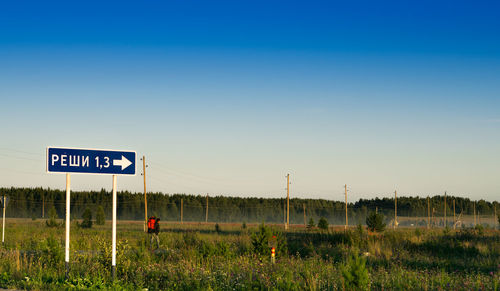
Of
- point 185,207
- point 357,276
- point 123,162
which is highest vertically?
point 123,162

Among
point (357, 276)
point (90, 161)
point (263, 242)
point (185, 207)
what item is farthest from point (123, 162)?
point (185, 207)

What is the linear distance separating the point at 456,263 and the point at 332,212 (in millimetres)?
119572

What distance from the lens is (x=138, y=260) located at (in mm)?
16016

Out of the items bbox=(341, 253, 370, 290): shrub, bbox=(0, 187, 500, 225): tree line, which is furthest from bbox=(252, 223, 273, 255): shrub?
bbox=(0, 187, 500, 225): tree line

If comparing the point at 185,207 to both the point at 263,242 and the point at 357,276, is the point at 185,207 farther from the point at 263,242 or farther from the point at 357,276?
the point at 357,276

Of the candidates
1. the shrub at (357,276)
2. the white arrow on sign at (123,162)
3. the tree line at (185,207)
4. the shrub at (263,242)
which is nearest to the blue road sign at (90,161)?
the white arrow on sign at (123,162)

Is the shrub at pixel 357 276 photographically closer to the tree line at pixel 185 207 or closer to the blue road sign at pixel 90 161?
the blue road sign at pixel 90 161

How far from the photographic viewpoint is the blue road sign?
38.9 ft

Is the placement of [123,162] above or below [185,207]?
above

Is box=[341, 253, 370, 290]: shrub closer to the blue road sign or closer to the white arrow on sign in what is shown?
the blue road sign

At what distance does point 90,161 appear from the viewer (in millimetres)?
12188

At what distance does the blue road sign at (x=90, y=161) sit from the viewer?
11.8 metres

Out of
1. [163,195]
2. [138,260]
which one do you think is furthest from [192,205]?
[138,260]

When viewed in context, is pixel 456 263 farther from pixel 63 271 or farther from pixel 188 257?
pixel 63 271
